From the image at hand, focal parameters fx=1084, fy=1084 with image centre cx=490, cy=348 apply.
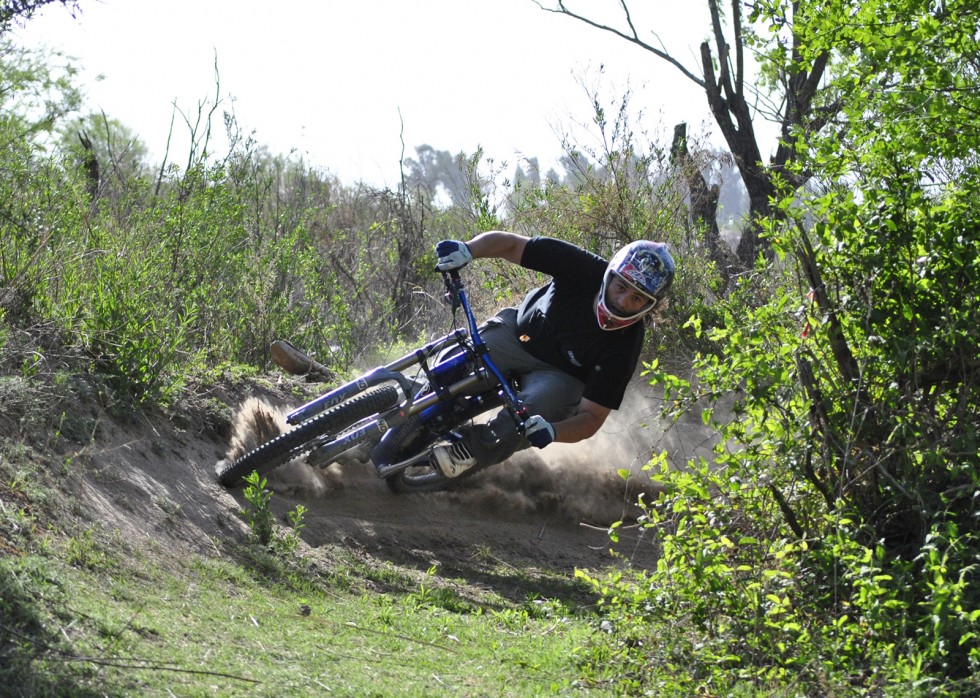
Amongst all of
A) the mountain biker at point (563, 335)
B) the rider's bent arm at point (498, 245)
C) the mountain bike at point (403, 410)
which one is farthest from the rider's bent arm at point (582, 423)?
the rider's bent arm at point (498, 245)

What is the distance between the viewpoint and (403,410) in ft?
22.0

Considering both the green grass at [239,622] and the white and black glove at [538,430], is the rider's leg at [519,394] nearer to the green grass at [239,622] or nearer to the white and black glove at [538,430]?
the white and black glove at [538,430]

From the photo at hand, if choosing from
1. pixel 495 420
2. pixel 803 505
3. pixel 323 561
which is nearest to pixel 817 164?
pixel 803 505

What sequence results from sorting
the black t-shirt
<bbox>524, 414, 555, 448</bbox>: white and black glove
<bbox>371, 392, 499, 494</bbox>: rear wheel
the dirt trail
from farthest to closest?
the black t-shirt
<bbox>371, 392, 499, 494</bbox>: rear wheel
<bbox>524, 414, 555, 448</bbox>: white and black glove
the dirt trail

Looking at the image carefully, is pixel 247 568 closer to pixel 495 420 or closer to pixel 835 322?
pixel 495 420

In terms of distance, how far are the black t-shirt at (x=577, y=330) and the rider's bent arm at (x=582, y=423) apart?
5 centimetres

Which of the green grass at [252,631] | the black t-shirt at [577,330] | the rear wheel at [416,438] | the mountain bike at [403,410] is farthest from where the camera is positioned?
the black t-shirt at [577,330]

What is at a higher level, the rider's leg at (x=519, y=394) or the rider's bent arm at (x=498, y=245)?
the rider's bent arm at (x=498, y=245)

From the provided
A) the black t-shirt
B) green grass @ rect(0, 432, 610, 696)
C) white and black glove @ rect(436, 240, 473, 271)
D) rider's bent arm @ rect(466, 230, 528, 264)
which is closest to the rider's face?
the black t-shirt

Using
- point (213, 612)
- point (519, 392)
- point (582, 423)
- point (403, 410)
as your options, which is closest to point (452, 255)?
point (403, 410)

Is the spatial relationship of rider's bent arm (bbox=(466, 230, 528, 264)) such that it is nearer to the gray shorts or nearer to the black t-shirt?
the black t-shirt

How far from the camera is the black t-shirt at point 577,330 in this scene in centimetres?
705

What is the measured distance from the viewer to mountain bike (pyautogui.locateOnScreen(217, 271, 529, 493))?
6520mm

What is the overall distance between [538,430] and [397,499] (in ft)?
6.15
